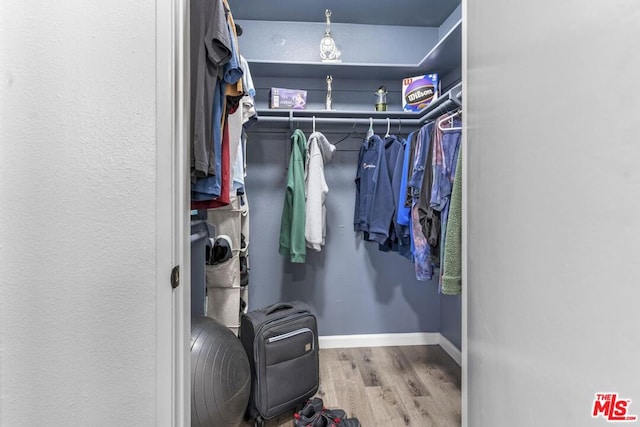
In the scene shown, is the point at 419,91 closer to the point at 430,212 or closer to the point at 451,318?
the point at 430,212

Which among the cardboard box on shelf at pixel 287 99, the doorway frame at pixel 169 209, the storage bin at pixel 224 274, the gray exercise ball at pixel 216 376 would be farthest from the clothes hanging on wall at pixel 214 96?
the cardboard box on shelf at pixel 287 99

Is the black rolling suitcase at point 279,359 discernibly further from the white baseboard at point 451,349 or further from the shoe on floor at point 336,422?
the white baseboard at point 451,349

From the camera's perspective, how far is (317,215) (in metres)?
2.28

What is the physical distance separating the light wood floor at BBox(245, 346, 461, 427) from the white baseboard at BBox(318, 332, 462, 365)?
53 mm

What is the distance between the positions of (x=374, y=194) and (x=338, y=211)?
0.46 meters

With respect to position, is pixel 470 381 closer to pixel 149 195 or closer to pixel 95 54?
pixel 149 195

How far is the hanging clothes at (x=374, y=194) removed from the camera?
218 centimetres

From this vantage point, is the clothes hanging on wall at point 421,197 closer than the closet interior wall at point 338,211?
Yes

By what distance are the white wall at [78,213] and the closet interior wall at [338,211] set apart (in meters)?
1.86

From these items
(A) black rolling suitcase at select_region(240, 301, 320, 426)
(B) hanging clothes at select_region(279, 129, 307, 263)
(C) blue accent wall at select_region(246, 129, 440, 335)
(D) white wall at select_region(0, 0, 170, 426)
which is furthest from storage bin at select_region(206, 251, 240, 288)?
(D) white wall at select_region(0, 0, 170, 426)

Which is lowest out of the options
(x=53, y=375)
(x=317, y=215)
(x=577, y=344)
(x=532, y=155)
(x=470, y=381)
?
(x=470, y=381)

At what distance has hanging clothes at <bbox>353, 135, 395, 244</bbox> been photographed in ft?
7.14

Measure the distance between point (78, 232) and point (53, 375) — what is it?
286 mm

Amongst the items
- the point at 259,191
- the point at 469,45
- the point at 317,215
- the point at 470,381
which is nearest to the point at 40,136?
the point at 469,45
